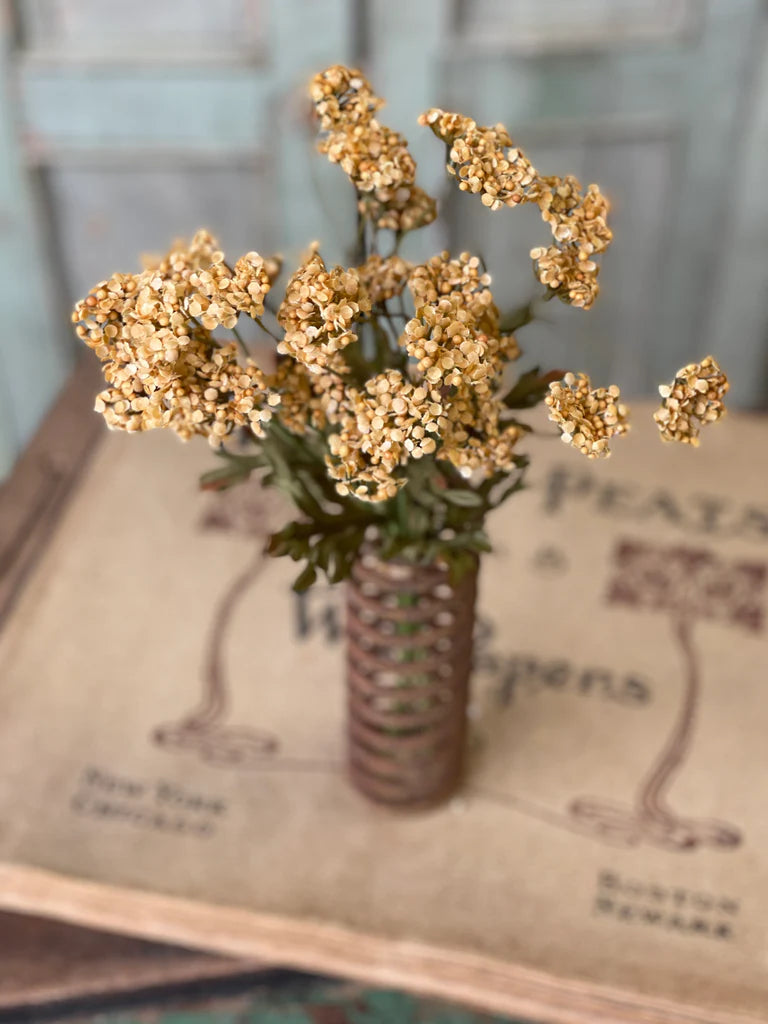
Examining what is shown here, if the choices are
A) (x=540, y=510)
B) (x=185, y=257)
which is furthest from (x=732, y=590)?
(x=185, y=257)

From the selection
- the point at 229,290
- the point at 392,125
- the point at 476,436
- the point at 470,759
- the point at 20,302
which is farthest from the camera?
the point at 20,302

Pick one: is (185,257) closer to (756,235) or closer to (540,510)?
(540,510)

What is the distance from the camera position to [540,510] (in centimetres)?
142

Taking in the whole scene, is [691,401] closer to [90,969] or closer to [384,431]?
[384,431]

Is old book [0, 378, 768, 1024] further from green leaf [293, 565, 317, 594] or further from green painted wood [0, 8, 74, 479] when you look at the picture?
green painted wood [0, 8, 74, 479]

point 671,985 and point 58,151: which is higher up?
point 58,151

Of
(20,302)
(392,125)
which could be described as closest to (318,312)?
(392,125)

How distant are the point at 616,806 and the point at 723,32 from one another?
128 centimetres

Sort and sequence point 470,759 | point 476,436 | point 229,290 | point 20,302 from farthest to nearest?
point 20,302 → point 470,759 → point 476,436 → point 229,290

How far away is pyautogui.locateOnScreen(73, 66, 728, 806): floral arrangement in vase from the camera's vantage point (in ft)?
2.11

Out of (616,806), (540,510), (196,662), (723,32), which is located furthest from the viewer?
(723,32)

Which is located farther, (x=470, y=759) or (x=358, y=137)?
(x=470, y=759)

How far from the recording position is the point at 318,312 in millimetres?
637

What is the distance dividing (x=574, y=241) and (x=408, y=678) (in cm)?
44
